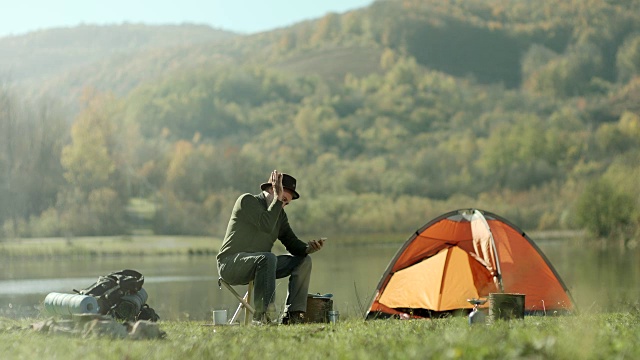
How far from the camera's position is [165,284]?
34031 millimetres

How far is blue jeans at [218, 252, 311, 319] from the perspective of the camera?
32.2 feet

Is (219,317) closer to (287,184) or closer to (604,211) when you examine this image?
(287,184)

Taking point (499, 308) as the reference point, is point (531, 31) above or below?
above

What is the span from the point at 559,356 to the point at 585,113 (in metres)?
158

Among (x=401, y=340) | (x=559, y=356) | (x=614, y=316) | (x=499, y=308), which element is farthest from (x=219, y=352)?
(x=614, y=316)

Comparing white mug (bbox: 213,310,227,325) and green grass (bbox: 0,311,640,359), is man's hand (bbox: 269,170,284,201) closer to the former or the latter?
white mug (bbox: 213,310,227,325)

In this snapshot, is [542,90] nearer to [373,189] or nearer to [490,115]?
[490,115]

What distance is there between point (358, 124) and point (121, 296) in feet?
487

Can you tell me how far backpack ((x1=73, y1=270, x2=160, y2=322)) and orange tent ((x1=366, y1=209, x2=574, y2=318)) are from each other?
3331 millimetres

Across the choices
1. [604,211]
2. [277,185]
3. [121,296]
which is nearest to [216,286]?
[121,296]

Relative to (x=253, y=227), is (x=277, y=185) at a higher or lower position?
higher

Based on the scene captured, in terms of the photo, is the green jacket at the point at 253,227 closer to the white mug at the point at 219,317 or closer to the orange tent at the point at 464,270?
the white mug at the point at 219,317

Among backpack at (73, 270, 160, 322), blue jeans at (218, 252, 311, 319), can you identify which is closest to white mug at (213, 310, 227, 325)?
blue jeans at (218, 252, 311, 319)

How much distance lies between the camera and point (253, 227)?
10305mm
